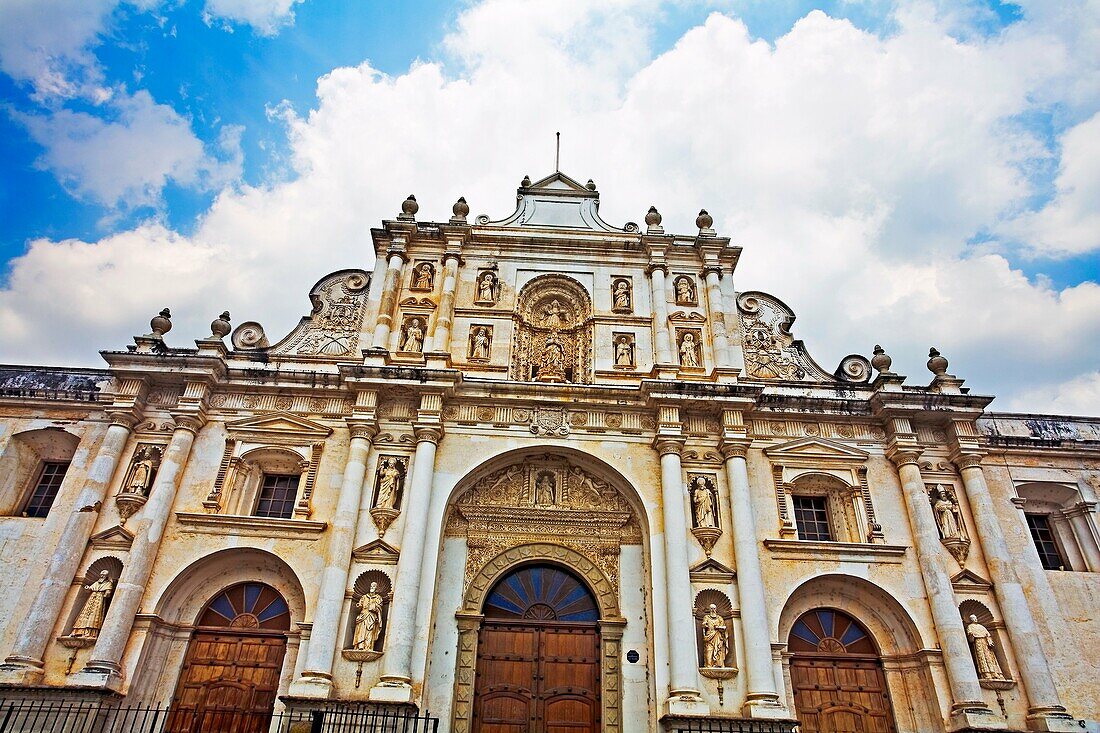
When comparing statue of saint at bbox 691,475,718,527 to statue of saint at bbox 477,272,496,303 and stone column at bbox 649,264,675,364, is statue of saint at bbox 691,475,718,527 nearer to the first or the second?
stone column at bbox 649,264,675,364

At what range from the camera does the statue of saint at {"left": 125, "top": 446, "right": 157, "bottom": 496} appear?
43.3ft

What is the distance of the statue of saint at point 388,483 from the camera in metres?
13.2

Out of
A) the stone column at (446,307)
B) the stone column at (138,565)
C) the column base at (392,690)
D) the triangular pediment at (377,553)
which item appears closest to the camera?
the column base at (392,690)

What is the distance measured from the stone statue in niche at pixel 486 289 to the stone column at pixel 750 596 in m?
6.24

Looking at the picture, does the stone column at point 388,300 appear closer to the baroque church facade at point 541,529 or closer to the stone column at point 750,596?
the baroque church facade at point 541,529

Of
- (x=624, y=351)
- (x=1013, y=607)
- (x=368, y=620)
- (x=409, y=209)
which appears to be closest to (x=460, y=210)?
(x=409, y=209)

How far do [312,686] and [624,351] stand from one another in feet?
29.3

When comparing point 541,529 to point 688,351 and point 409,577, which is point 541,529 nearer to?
point 409,577

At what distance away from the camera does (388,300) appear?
15.9 metres

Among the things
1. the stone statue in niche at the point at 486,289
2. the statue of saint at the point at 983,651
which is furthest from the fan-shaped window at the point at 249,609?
the statue of saint at the point at 983,651

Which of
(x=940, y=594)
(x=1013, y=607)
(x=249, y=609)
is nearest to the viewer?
(x=1013, y=607)

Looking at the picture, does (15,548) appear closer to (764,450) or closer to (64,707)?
(64,707)

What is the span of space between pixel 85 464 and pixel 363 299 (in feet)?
21.4

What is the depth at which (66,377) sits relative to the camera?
1510cm
